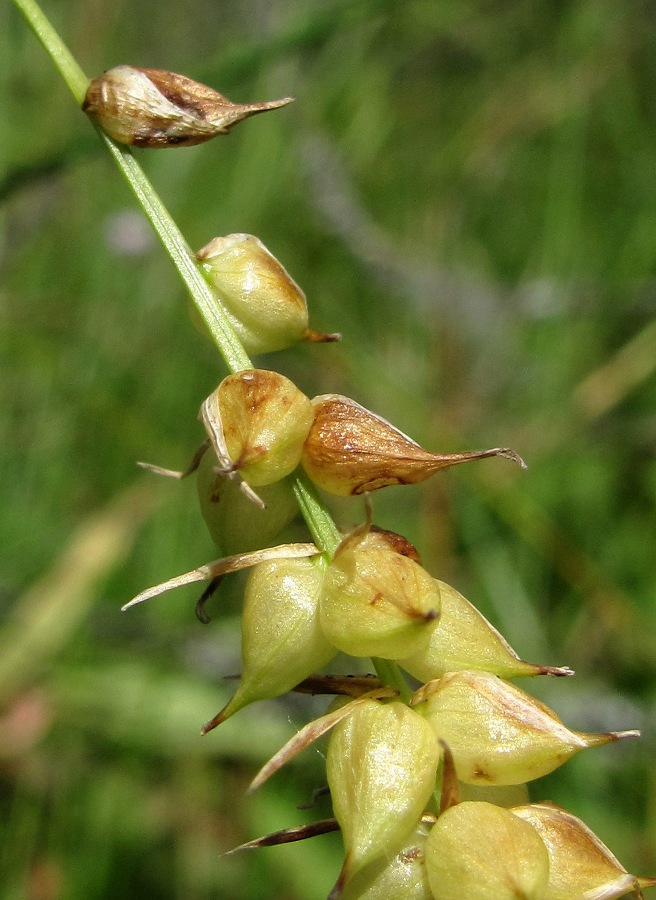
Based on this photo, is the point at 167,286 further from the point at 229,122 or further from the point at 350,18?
the point at 229,122

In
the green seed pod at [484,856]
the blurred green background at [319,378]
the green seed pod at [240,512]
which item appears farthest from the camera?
the blurred green background at [319,378]

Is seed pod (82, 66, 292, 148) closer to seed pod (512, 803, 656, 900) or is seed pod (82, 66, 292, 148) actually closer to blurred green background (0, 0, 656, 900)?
seed pod (512, 803, 656, 900)

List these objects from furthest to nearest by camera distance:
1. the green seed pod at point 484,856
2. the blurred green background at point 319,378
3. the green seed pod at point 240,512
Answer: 1. the blurred green background at point 319,378
2. the green seed pod at point 240,512
3. the green seed pod at point 484,856

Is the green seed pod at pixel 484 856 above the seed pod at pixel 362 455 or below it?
below

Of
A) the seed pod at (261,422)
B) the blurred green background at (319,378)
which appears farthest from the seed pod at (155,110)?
the blurred green background at (319,378)

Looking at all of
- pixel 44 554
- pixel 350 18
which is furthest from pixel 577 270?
pixel 44 554

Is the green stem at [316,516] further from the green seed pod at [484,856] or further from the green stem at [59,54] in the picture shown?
the green stem at [59,54]
